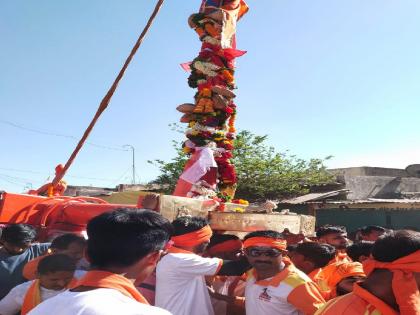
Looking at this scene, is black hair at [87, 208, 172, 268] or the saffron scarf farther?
black hair at [87, 208, 172, 268]

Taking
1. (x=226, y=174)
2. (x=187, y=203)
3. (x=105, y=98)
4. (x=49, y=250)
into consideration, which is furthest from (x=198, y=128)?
(x=49, y=250)

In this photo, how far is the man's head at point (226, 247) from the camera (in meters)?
4.05

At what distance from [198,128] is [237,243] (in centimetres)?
243

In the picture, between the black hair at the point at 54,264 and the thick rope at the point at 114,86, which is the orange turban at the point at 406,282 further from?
the thick rope at the point at 114,86

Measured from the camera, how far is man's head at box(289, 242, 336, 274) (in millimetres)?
3861

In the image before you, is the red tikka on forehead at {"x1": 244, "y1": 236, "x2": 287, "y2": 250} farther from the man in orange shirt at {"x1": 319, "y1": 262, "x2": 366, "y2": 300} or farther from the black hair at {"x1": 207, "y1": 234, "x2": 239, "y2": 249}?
the black hair at {"x1": 207, "y1": 234, "x2": 239, "y2": 249}

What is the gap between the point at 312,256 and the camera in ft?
12.7

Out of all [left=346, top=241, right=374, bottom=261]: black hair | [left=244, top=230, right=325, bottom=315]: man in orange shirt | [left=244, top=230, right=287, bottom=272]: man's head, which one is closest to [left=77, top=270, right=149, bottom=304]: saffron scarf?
[left=244, top=230, right=325, bottom=315]: man in orange shirt

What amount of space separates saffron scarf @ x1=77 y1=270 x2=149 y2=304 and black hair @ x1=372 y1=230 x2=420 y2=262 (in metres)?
1.09

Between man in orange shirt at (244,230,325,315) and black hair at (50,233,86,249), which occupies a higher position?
black hair at (50,233,86,249)

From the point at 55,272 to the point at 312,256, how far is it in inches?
88.2

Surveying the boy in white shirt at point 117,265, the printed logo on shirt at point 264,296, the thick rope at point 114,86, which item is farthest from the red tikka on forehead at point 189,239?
the thick rope at point 114,86

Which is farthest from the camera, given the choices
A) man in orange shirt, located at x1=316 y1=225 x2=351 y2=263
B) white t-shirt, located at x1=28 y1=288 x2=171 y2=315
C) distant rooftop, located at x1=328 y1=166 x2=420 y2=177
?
distant rooftop, located at x1=328 y1=166 x2=420 y2=177

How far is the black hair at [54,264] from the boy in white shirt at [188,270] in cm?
72
